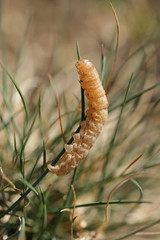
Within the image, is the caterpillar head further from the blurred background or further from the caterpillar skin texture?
the blurred background

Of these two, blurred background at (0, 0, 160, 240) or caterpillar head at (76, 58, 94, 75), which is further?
blurred background at (0, 0, 160, 240)

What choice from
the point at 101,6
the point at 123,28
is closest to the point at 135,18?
the point at 123,28

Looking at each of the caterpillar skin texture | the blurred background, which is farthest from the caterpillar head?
the blurred background

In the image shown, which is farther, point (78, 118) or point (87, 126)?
point (78, 118)

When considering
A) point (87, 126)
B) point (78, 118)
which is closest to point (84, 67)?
point (87, 126)

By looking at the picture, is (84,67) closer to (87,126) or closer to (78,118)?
(87,126)

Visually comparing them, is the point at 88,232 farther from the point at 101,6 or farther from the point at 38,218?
the point at 101,6
